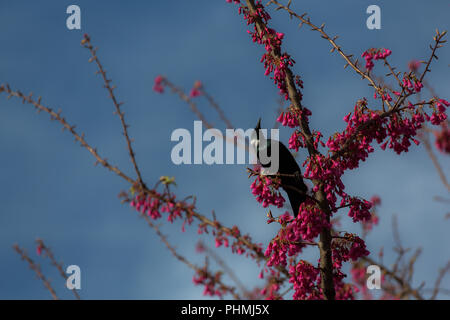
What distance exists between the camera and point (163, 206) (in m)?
5.01

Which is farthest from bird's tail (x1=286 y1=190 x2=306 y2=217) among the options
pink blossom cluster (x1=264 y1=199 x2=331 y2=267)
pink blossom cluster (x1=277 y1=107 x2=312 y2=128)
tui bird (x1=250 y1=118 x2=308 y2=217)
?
pink blossom cluster (x1=277 y1=107 x2=312 y2=128)

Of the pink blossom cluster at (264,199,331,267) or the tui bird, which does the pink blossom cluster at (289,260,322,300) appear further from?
the tui bird

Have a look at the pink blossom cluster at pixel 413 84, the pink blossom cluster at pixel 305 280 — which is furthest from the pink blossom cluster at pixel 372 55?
the pink blossom cluster at pixel 305 280

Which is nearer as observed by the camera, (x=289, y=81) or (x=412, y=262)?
(x=289, y=81)

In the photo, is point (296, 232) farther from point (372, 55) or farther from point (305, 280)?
point (372, 55)

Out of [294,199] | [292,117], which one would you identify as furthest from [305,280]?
[292,117]

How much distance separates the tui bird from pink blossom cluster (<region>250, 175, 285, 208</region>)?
24.1 inches

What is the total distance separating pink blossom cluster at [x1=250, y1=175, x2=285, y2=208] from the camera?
4.44 meters

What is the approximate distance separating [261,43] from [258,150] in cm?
160
